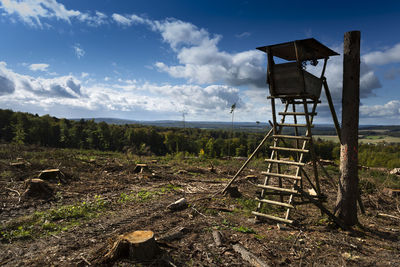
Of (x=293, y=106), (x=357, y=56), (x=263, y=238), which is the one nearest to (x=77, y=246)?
(x=263, y=238)

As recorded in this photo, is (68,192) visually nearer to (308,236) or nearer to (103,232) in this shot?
(103,232)

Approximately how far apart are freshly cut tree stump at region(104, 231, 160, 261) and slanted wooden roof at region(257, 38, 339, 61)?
5.55 m

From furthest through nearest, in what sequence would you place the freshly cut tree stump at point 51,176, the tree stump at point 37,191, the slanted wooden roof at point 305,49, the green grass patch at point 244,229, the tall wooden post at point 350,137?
the freshly cut tree stump at point 51,176
the tree stump at point 37,191
the slanted wooden roof at point 305,49
the tall wooden post at point 350,137
the green grass patch at point 244,229

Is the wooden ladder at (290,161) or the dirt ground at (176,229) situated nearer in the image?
the dirt ground at (176,229)

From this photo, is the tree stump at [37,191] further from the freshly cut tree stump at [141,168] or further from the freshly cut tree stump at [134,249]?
the freshly cut tree stump at [134,249]

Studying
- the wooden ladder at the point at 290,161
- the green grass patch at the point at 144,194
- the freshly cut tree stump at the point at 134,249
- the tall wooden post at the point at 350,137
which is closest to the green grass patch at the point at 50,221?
the green grass patch at the point at 144,194

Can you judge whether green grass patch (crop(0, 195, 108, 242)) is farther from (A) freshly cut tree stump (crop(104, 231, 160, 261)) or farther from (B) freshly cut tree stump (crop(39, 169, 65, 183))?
(B) freshly cut tree stump (crop(39, 169, 65, 183))

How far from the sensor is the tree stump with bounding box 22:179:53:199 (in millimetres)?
7523

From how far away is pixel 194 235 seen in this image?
4.80 metres

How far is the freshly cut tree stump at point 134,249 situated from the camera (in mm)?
3588

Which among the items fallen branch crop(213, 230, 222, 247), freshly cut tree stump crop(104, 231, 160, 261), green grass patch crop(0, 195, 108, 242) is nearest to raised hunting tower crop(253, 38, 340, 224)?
fallen branch crop(213, 230, 222, 247)

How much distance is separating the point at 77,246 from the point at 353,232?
6.30 meters

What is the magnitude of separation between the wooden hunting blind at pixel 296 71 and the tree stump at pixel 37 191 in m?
8.42

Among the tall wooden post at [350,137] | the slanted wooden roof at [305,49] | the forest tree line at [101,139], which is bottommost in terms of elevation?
the forest tree line at [101,139]
